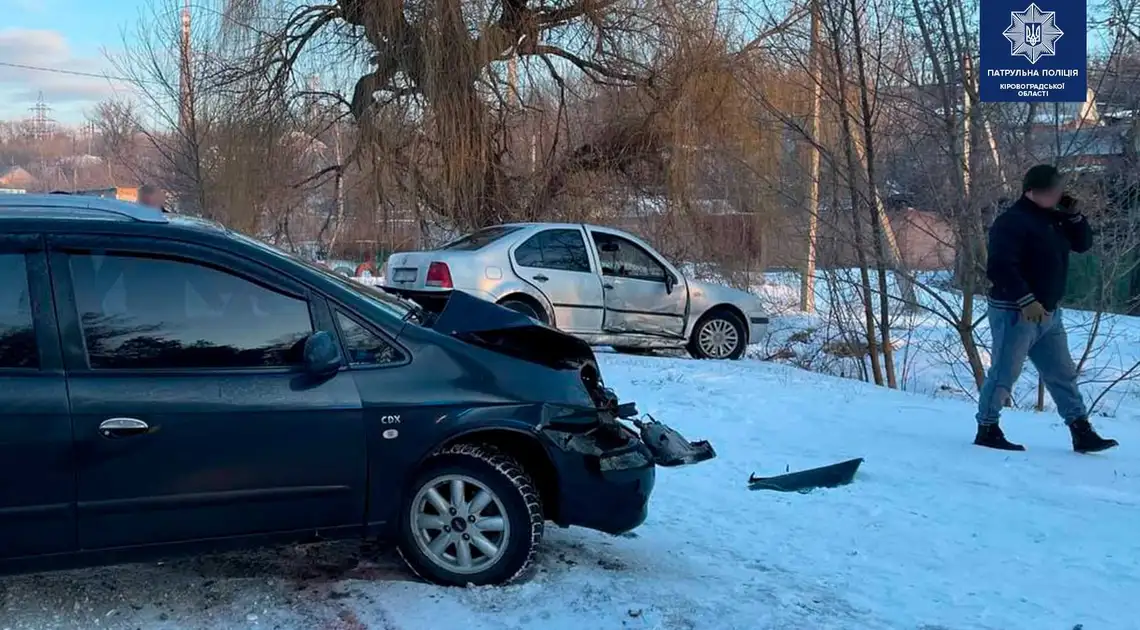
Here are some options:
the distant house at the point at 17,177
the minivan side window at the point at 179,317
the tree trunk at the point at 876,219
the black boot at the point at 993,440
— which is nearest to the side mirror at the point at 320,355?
the minivan side window at the point at 179,317

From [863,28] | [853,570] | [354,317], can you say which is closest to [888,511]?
[853,570]

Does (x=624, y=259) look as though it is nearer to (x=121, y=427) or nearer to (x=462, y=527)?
(x=462, y=527)

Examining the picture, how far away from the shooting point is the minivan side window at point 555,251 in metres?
11.1

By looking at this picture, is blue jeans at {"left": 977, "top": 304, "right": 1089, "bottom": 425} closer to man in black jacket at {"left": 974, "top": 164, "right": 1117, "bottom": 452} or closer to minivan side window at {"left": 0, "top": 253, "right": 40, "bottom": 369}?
man in black jacket at {"left": 974, "top": 164, "right": 1117, "bottom": 452}

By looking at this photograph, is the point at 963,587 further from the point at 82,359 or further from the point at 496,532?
the point at 82,359

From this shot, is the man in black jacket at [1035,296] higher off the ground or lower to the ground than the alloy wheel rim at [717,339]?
higher

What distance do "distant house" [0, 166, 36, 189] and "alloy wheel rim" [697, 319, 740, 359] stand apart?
63952 millimetres

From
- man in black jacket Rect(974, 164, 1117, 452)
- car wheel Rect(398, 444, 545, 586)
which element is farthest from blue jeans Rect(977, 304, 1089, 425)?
car wheel Rect(398, 444, 545, 586)

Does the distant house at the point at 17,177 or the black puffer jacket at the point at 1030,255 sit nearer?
the black puffer jacket at the point at 1030,255

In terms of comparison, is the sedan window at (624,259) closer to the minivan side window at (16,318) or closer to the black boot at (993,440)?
the black boot at (993,440)

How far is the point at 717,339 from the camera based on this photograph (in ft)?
40.3

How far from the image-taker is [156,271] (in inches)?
151

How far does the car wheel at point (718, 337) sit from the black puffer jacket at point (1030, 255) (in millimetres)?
5747

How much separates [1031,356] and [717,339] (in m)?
5.74
